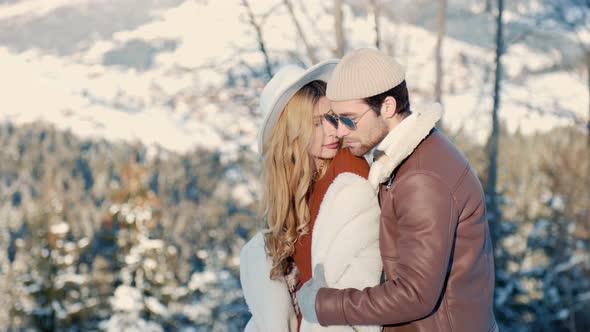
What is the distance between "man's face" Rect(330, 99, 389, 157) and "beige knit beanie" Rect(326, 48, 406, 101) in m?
0.02

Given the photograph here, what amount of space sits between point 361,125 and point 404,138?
0.12m

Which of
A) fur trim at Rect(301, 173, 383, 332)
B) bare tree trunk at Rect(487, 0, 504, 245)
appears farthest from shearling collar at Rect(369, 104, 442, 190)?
bare tree trunk at Rect(487, 0, 504, 245)

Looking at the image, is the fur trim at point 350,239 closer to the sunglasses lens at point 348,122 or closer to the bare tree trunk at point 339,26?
the sunglasses lens at point 348,122

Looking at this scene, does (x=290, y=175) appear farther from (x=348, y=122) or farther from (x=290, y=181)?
(x=348, y=122)

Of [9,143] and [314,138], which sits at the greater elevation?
[314,138]

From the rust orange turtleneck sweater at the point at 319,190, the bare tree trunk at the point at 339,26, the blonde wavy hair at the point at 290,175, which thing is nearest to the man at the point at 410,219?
the rust orange turtleneck sweater at the point at 319,190

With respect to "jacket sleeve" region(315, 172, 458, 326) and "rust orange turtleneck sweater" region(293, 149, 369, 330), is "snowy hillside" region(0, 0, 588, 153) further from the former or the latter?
"jacket sleeve" region(315, 172, 458, 326)

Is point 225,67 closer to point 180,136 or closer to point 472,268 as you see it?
point 472,268

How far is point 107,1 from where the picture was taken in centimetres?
7119

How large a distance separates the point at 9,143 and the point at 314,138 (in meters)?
67.0

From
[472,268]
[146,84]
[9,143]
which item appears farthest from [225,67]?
[9,143]

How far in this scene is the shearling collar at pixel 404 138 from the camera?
1286mm

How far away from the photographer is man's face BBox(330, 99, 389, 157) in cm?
135

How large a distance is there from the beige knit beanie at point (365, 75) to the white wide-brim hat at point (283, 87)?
243mm
